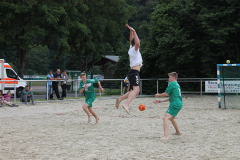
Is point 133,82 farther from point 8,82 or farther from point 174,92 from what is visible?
point 8,82

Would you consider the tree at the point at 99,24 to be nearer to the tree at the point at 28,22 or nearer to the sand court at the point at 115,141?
Result: the tree at the point at 28,22

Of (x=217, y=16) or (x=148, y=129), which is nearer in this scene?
(x=148, y=129)

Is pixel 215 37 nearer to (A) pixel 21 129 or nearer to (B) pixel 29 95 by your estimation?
(B) pixel 29 95

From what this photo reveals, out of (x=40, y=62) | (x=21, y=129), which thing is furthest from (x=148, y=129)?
(x=40, y=62)

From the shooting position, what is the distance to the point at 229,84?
14.0 metres

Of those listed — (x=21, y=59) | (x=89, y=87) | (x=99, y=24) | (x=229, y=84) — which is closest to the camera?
(x=89, y=87)

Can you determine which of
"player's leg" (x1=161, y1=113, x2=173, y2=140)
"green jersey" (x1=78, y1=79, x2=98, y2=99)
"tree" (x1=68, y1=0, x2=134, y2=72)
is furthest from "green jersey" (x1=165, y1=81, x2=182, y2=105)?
"tree" (x1=68, y1=0, x2=134, y2=72)

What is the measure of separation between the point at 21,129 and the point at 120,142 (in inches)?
126

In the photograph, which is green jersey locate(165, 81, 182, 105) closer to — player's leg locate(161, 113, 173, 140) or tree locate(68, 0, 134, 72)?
player's leg locate(161, 113, 173, 140)

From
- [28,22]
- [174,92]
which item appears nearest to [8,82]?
[28,22]

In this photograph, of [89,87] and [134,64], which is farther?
[89,87]

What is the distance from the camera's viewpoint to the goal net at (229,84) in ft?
45.7

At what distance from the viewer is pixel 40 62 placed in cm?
2448

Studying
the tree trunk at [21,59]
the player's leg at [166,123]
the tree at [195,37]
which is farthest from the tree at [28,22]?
the player's leg at [166,123]
